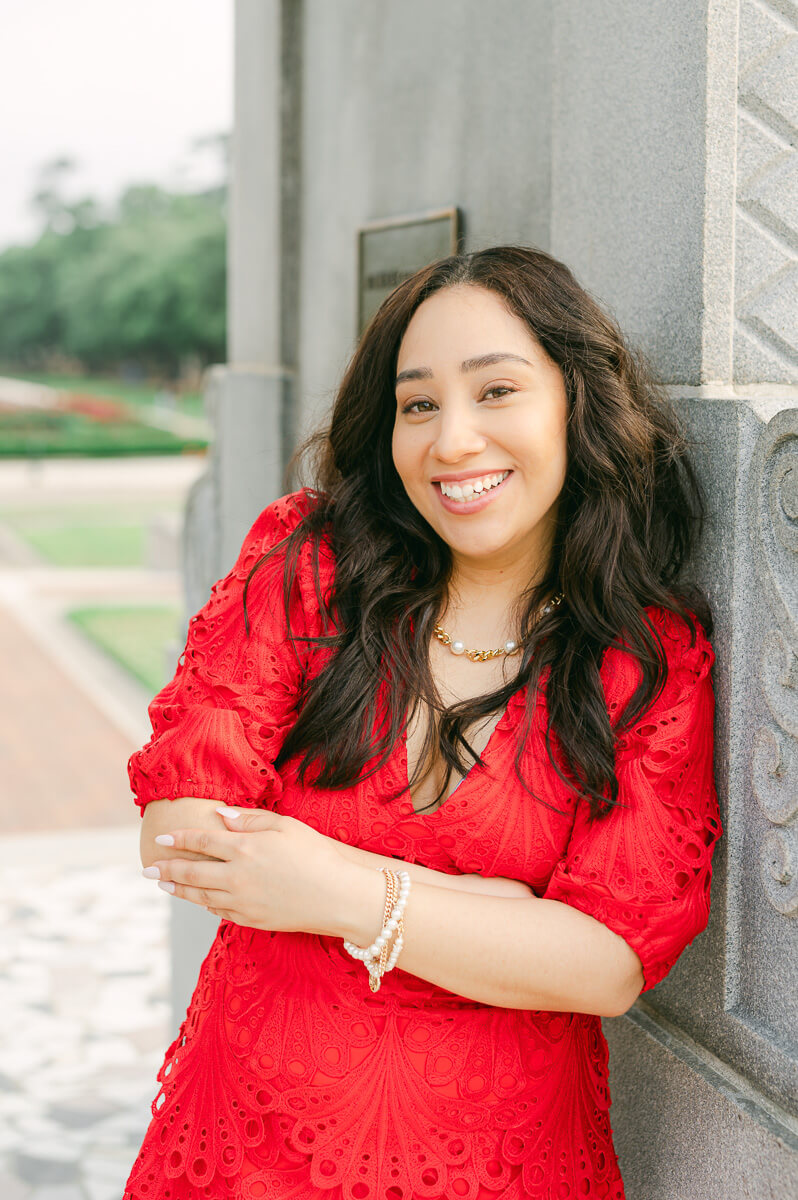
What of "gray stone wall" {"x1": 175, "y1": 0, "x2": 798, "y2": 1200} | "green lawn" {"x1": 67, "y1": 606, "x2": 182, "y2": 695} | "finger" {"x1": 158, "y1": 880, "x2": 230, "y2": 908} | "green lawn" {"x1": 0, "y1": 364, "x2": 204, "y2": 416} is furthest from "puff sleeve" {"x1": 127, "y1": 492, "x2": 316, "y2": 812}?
"green lawn" {"x1": 0, "y1": 364, "x2": 204, "y2": 416}

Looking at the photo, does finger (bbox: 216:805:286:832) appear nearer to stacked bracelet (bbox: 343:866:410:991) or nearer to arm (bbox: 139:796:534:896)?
arm (bbox: 139:796:534:896)

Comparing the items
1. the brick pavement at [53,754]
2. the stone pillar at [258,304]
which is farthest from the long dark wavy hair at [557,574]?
the brick pavement at [53,754]

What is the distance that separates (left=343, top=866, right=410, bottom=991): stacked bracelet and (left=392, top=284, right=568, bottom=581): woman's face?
0.52 meters

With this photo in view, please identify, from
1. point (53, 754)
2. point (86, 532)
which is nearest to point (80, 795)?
point (53, 754)

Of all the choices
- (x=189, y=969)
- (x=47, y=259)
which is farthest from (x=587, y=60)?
(x=47, y=259)

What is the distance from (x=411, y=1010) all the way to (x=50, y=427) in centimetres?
3958

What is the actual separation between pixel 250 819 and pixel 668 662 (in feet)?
2.24

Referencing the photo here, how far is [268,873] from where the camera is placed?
174 centimetres

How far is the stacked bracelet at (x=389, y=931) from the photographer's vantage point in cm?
172

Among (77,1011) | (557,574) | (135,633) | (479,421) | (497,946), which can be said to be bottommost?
(77,1011)

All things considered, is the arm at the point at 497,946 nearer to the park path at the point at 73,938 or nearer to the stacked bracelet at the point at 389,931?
the stacked bracelet at the point at 389,931

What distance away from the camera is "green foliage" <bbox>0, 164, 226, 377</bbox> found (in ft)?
175

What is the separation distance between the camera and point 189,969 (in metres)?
4.32

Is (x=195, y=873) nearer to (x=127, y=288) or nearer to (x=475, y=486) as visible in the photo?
(x=475, y=486)
